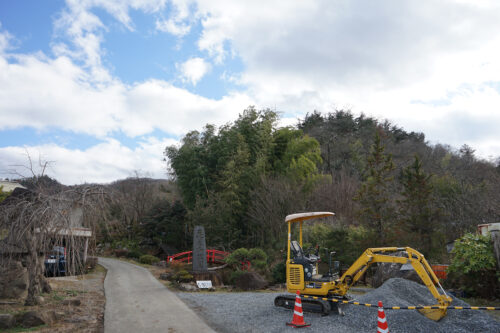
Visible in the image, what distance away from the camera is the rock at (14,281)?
8859 mm

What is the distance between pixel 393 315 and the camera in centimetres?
698

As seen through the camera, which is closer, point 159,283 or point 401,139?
point 159,283

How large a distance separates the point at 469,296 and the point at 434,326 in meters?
3.96

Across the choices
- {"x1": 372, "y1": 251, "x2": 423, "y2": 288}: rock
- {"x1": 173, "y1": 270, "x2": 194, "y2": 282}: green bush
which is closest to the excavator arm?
{"x1": 372, "y1": 251, "x2": 423, "y2": 288}: rock

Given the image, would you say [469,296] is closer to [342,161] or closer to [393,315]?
[393,315]

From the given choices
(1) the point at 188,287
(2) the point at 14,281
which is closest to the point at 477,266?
(1) the point at 188,287

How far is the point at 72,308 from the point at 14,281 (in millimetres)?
1835

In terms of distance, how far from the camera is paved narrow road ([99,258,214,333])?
23.5 ft

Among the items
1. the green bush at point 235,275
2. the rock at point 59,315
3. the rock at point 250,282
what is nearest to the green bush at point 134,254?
the green bush at point 235,275

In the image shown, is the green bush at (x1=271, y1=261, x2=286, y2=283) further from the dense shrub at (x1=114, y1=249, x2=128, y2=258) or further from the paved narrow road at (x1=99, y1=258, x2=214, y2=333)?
the dense shrub at (x1=114, y1=249, x2=128, y2=258)

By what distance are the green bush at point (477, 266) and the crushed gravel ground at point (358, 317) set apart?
129 centimetres

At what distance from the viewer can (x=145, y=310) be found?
875 cm

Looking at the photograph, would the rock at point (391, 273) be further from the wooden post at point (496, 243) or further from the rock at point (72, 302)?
the rock at point (72, 302)

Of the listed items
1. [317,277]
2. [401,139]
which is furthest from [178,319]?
[401,139]
